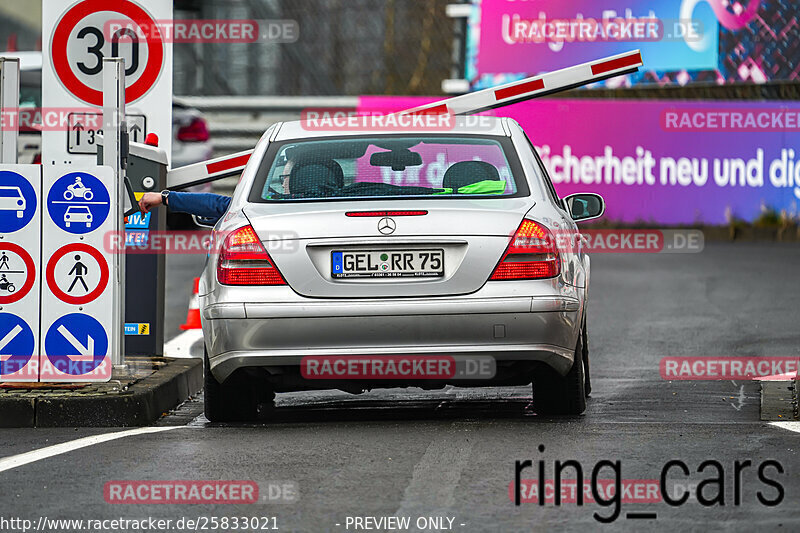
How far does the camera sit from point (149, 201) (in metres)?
9.06

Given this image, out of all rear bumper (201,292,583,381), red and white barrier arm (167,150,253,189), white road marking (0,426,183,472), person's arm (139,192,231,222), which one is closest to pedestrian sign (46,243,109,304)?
person's arm (139,192,231,222)

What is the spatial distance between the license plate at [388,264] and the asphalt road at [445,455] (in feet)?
2.27

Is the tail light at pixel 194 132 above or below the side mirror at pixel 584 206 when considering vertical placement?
above

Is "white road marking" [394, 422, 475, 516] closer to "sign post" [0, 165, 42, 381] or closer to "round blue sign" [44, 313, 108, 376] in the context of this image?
"round blue sign" [44, 313, 108, 376]

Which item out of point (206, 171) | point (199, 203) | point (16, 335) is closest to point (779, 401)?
point (199, 203)

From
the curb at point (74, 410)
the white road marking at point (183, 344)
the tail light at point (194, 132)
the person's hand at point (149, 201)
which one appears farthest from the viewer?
the tail light at point (194, 132)

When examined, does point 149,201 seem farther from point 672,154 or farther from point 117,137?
point 672,154

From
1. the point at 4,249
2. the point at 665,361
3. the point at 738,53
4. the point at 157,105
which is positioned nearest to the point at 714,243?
the point at 738,53

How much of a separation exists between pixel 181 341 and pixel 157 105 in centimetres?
235

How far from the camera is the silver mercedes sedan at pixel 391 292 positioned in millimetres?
7336

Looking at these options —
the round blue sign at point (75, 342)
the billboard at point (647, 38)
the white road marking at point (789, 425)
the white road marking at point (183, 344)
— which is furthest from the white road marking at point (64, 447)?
the billboard at point (647, 38)

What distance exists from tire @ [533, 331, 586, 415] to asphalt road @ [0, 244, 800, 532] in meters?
0.10

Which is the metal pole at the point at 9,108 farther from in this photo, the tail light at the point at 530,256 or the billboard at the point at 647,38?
the billboard at the point at 647,38

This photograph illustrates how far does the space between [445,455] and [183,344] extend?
5246mm
